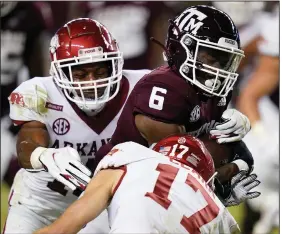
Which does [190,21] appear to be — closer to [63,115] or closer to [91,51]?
[91,51]

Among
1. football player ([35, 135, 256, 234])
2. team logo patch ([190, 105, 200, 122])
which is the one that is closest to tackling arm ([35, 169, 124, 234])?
football player ([35, 135, 256, 234])

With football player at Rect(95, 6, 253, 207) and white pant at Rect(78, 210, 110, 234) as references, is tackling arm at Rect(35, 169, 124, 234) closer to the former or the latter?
football player at Rect(95, 6, 253, 207)

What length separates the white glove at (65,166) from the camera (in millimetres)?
1622

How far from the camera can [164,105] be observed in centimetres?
161

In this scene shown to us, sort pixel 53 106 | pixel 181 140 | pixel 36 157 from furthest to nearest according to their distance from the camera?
pixel 53 106 < pixel 36 157 < pixel 181 140

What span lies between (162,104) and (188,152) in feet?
0.91

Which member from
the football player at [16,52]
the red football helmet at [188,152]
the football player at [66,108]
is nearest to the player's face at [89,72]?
the football player at [66,108]

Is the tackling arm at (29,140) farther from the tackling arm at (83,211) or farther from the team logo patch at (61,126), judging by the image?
the tackling arm at (83,211)

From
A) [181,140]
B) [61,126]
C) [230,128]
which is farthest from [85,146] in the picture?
[181,140]

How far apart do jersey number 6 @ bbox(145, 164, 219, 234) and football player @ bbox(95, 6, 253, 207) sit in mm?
315

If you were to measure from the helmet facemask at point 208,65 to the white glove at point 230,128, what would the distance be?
0.35 ft

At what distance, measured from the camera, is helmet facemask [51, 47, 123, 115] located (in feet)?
5.98

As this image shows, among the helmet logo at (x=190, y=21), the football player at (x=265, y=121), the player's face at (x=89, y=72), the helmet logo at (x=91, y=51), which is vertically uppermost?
the helmet logo at (x=190, y=21)

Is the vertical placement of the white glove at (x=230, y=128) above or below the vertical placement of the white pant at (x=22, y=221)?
above
